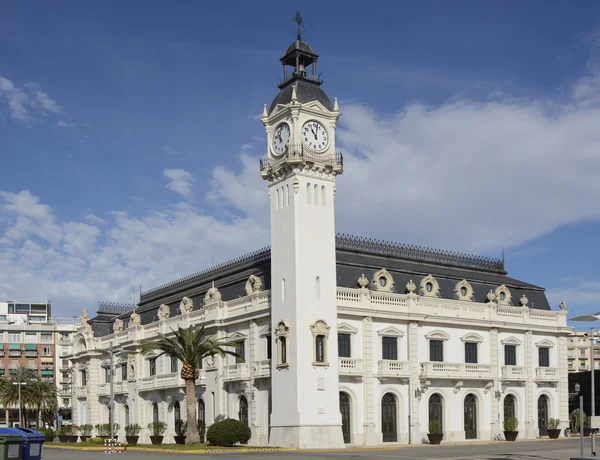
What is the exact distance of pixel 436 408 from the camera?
59.2 metres

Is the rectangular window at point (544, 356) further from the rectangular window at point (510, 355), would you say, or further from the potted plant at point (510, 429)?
the potted plant at point (510, 429)

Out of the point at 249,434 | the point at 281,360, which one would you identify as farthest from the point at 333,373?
the point at 249,434

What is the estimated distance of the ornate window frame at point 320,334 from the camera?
5134 centimetres

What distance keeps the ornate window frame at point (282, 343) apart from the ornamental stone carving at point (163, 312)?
741 inches

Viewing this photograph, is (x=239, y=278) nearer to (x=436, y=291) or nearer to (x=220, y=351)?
(x=220, y=351)

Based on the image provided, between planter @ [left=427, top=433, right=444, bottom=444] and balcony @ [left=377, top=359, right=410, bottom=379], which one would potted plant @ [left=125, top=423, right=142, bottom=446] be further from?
planter @ [left=427, top=433, right=444, bottom=444]

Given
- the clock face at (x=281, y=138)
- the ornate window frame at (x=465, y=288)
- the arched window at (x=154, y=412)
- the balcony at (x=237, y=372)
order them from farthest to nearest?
the arched window at (x=154, y=412)
the ornate window frame at (x=465, y=288)
the balcony at (x=237, y=372)
the clock face at (x=281, y=138)

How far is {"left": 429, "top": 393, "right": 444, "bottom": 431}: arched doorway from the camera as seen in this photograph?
58800 millimetres

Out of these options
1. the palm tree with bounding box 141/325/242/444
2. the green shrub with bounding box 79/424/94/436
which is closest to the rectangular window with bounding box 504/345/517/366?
the palm tree with bounding box 141/325/242/444

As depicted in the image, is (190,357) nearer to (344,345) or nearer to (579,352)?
(344,345)

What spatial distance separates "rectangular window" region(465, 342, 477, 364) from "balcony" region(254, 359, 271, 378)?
638 inches

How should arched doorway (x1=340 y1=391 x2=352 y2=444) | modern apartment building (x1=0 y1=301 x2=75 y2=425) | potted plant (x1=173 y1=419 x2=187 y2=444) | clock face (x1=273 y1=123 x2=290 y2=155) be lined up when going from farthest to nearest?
modern apartment building (x1=0 y1=301 x2=75 y2=425)
potted plant (x1=173 y1=419 x2=187 y2=444)
clock face (x1=273 y1=123 x2=290 y2=155)
arched doorway (x1=340 y1=391 x2=352 y2=444)

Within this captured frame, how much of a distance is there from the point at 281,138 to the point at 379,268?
1197cm

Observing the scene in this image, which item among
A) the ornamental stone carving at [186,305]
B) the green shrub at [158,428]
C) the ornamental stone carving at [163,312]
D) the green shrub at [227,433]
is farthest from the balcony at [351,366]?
the ornamental stone carving at [163,312]
